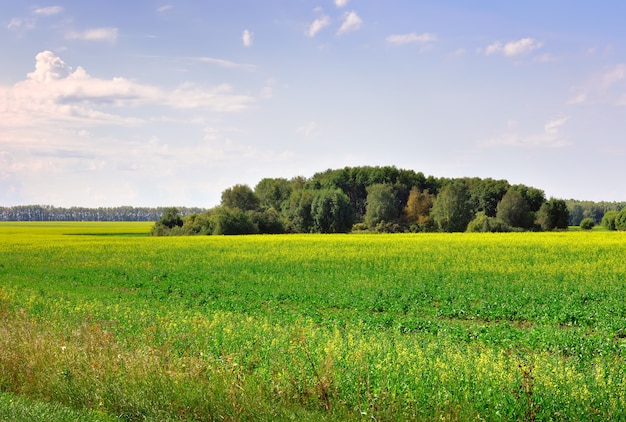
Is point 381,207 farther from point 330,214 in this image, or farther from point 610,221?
point 610,221

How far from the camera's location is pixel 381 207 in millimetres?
96062

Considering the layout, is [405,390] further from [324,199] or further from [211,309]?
[324,199]

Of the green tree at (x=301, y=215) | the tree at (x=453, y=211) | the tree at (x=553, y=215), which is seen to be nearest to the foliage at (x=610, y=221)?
the tree at (x=553, y=215)

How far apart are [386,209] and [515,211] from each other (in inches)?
833

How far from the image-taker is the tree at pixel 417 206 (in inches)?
3947

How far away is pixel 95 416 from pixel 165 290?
17.2 meters

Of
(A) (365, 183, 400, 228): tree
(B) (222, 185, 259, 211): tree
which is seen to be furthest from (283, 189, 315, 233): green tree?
(B) (222, 185, 259, 211): tree

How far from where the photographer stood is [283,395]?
882cm

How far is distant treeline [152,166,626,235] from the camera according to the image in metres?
74.8

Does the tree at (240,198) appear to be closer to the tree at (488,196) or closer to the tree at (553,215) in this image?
the tree at (488,196)

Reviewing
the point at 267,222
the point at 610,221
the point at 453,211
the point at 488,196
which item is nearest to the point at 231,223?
the point at 267,222

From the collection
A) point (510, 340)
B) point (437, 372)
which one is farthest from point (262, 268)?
point (437, 372)

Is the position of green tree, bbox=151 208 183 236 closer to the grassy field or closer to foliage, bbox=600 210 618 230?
the grassy field

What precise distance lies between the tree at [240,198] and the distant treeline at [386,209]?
0.18 meters
